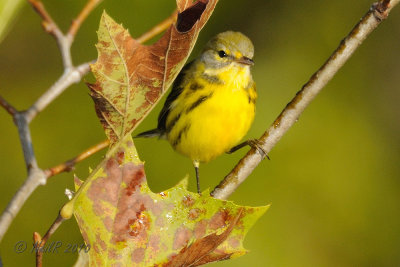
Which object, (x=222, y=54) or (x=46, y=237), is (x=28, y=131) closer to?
(x=46, y=237)

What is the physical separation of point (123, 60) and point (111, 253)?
11.3 inches

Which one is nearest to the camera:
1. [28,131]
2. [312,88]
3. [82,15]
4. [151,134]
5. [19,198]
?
[19,198]

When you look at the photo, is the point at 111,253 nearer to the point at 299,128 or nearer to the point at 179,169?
the point at 179,169

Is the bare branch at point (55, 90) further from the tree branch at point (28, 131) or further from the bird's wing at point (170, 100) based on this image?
the bird's wing at point (170, 100)

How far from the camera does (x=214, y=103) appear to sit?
2129 millimetres

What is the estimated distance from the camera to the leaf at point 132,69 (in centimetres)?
81

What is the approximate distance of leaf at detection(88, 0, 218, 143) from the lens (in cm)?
81

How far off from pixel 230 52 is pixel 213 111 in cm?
27

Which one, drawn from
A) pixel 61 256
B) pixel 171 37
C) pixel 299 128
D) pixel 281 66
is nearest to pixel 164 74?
pixel 171 37

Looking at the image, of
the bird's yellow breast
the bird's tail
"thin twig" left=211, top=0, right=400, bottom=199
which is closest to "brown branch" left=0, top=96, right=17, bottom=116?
"thin twig" left=211, top=0, right=400, bottom=199

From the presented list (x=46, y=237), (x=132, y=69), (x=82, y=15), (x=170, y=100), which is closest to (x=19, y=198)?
(x=46, y=237)

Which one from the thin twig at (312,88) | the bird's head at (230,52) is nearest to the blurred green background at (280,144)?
the bird's head at (230,52)

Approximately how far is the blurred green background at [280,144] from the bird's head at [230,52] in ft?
1.23

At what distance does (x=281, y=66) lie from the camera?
2.83m
